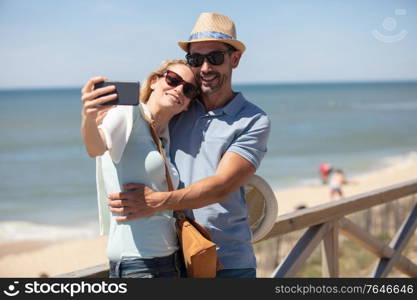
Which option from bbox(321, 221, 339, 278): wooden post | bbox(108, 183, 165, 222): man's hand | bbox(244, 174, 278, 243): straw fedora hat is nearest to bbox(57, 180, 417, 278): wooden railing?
bbox(321, 221, 339, 278): wooden post

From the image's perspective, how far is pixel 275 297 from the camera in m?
2.45

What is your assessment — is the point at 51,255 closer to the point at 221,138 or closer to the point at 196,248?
the point at 221,138

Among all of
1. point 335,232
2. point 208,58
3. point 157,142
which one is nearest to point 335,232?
point 335,232

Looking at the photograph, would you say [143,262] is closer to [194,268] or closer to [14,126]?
[194,268]

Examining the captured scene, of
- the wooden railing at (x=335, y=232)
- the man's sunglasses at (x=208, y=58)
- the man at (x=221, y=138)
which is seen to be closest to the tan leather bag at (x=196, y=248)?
the man at (x=221, y=138)

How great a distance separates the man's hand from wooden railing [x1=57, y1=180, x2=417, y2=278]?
3.50 ft

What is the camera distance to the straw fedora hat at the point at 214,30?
246cm

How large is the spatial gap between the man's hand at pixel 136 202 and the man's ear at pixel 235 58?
0.67 metres

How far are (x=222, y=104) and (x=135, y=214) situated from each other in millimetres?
615

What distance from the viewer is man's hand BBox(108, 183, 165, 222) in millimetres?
2154

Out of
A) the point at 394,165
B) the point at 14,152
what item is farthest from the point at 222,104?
the point at 14,152

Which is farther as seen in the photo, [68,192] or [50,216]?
[68,192]

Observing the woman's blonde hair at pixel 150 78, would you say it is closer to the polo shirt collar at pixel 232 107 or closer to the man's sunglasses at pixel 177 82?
the man's sunglasses at pixel 177 82

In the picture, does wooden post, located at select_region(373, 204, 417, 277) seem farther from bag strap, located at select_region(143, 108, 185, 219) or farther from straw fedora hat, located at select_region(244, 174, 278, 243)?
bag strap, located at select_region(143, 108, 185, 219)
